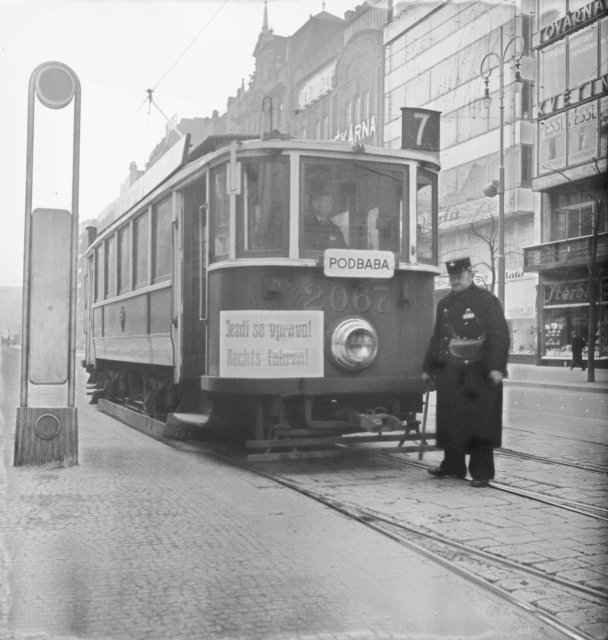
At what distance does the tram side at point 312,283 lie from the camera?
7473 millimetres

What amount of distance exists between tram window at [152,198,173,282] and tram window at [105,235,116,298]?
2419 mm

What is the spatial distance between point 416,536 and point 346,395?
2.81m

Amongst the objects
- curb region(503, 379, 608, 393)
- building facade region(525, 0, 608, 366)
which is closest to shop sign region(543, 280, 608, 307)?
building facade region(525, 0, 608, 366)

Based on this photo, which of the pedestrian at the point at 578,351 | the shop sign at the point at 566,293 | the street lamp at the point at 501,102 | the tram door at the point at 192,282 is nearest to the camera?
the tram door at the point at 192,282

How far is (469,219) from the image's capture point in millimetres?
37000

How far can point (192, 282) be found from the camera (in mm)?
8781

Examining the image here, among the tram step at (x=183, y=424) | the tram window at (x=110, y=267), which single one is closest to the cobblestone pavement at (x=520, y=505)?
the tram step at (x=183, y=424)

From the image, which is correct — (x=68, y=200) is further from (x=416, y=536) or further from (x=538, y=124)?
(x=538, y=124)

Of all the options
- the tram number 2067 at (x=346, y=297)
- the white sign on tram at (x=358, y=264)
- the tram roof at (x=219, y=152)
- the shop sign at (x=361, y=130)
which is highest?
the shop sign at (x=361, y=130)

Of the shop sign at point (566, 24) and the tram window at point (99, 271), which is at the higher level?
the shop sign at point (566, 24)

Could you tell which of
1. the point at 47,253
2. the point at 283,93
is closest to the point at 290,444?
the point at 47,253

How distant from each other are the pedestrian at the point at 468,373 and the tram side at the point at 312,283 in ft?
2.35

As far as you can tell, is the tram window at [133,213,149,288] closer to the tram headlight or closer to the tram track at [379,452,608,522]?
the tram headlight

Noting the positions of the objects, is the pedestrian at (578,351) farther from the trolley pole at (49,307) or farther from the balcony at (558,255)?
the trolley pole at (49,307)
